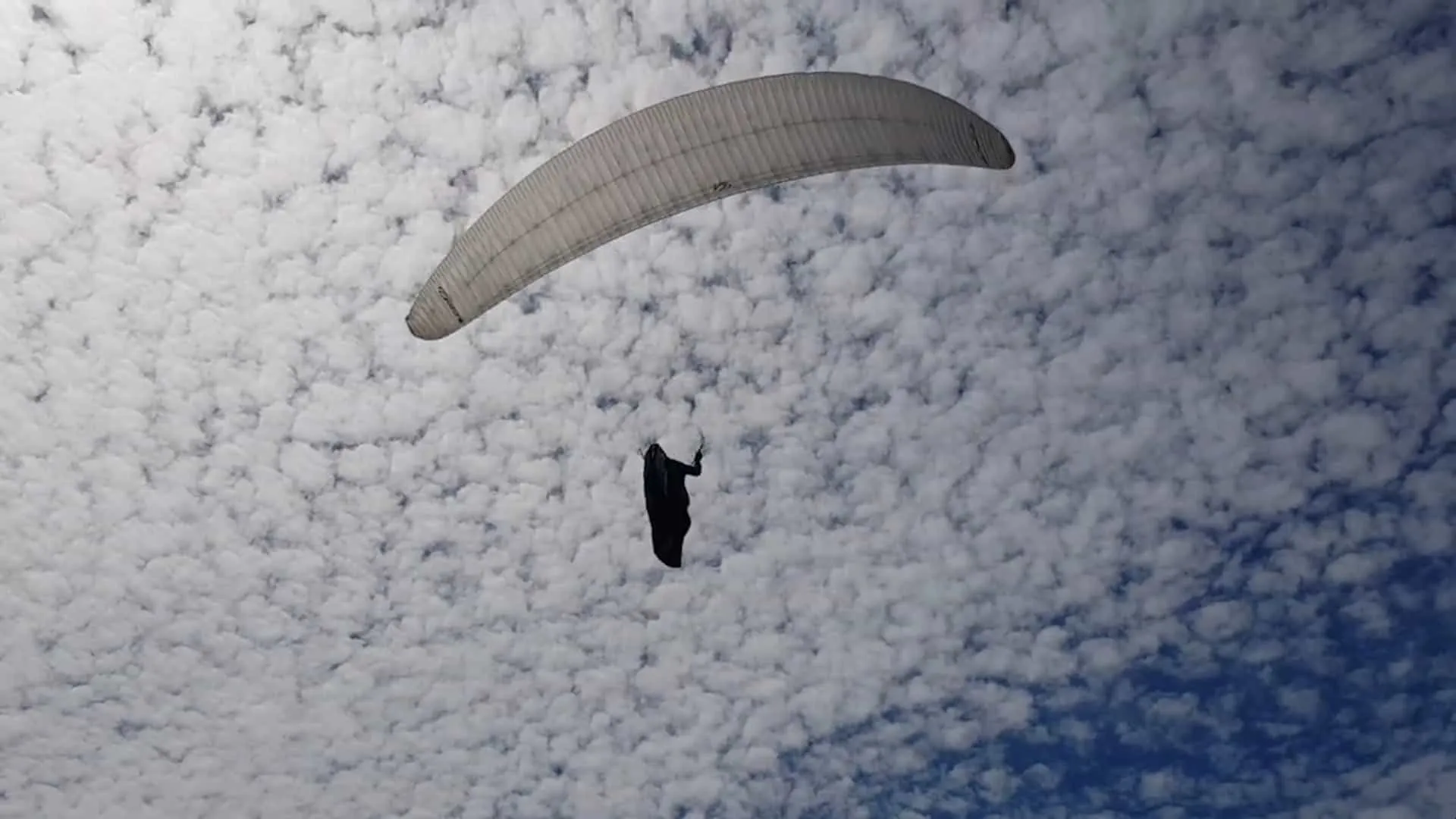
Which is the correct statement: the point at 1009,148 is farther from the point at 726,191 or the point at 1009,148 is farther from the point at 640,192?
the point at 640,192

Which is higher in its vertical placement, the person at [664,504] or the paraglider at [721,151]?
the paraglider at [721,151]

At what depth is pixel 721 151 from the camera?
16891 mm

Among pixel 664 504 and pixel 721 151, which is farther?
pixel 664 504

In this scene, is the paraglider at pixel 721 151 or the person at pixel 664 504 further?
the person at pixel 664 504

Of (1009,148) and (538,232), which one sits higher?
(1009,148)

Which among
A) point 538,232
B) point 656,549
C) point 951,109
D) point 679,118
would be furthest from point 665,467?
point 951,109

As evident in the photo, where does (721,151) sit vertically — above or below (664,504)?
above

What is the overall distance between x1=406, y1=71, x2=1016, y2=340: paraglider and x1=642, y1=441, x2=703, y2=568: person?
14.6ft

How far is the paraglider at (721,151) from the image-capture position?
54.9 ft

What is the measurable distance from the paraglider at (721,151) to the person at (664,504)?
14.6 feet

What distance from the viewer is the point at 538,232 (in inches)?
681

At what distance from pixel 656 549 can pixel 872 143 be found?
313 inches

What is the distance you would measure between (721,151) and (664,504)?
6554mm

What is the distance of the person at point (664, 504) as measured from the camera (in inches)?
789
